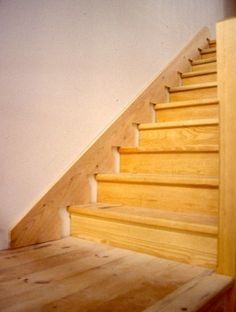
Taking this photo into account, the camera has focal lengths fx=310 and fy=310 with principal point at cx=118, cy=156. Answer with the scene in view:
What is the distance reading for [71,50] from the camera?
4.73 feet

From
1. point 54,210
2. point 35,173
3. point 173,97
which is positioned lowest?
point 54,210

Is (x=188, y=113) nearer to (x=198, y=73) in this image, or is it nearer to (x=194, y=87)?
(x=194, y=87)

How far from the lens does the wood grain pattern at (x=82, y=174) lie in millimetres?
1216

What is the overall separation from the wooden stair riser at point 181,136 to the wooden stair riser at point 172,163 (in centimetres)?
6

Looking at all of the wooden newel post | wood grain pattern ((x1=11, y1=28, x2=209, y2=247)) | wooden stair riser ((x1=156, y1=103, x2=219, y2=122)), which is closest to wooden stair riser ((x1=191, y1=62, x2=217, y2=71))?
wood grain pattern ((x1=11, y1=28, x2=209, y2=247))

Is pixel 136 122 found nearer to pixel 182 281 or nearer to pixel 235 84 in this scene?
pixel 235 84

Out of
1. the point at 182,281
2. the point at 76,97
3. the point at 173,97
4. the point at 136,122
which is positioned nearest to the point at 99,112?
the point at 76,97

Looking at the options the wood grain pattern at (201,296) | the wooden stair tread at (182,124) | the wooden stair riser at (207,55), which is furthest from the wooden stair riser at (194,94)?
the wood grain pattern at (201,296)

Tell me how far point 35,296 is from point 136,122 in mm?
1211

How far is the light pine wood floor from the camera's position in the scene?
29.4 inches

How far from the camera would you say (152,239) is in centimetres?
112

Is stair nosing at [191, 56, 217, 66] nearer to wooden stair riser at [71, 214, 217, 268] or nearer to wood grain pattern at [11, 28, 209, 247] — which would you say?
wood grain pattern at [11, 28, 209, 247]

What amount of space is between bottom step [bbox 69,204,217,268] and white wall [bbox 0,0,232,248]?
24 cm

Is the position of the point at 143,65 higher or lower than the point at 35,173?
higher
